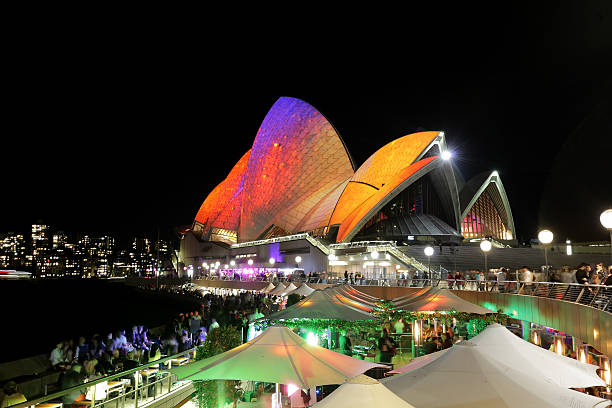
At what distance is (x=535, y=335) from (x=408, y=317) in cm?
559

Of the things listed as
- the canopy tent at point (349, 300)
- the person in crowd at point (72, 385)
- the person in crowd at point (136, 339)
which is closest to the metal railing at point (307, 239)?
the canopy tent at point (349, 300)

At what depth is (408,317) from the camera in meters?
14.2

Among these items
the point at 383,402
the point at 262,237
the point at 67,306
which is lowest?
the point at 67,306

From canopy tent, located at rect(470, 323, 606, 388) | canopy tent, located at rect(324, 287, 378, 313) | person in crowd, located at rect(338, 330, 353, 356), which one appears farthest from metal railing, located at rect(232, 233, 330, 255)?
canopy tent, located at rect(470, 323, 606, 388)

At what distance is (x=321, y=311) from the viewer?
11.0 metres

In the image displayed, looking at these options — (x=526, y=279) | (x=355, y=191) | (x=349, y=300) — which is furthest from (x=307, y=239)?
(x=349, y=300)

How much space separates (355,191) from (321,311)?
34.1 metres

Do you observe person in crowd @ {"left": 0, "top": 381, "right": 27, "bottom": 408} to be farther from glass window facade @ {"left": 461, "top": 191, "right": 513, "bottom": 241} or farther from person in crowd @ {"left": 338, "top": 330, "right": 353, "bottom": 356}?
glass window facade @ {"left": 461, "top": 191, "right": 513, "bottom": 241}

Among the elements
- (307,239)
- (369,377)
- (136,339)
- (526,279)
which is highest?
(307,239)

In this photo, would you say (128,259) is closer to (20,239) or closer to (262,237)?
(20,239)

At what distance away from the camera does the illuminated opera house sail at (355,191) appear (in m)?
42.2

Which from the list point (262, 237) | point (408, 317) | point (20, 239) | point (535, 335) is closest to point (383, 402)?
point (408, 317)

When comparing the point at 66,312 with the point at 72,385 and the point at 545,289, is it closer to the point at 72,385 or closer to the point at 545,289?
the point at 72,385

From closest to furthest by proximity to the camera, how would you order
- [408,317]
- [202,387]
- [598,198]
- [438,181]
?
[202,387]
[408,317]
[438,181]
[598,198]
